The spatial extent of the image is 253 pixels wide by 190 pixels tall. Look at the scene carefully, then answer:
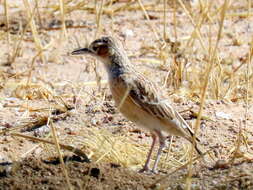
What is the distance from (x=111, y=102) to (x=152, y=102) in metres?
1.48

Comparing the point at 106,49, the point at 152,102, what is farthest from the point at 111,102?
the point at 152,102

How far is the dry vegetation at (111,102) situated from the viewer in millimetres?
5582

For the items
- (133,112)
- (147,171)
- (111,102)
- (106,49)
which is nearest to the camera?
(147,171)

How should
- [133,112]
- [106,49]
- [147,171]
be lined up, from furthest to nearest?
[106,49], [133,112], [147,171]

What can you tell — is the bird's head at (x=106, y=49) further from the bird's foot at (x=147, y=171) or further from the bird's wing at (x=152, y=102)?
the bird's foot at (x=147, y=171)

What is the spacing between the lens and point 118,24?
36.9ft

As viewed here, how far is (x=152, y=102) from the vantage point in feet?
20.1

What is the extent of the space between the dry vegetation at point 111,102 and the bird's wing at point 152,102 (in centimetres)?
35

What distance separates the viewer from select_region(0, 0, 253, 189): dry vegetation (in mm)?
5582

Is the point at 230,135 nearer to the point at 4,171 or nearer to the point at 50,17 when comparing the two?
the point at 4,171

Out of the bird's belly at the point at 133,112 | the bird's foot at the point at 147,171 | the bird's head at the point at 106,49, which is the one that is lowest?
the bird's foot at the point at 147,171

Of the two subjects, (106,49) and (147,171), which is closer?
(147,171)

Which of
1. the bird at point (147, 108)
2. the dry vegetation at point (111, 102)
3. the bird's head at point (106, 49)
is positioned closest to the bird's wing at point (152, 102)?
the bird at point (147, 108)

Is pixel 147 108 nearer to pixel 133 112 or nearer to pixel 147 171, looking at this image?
pixel 133 112
